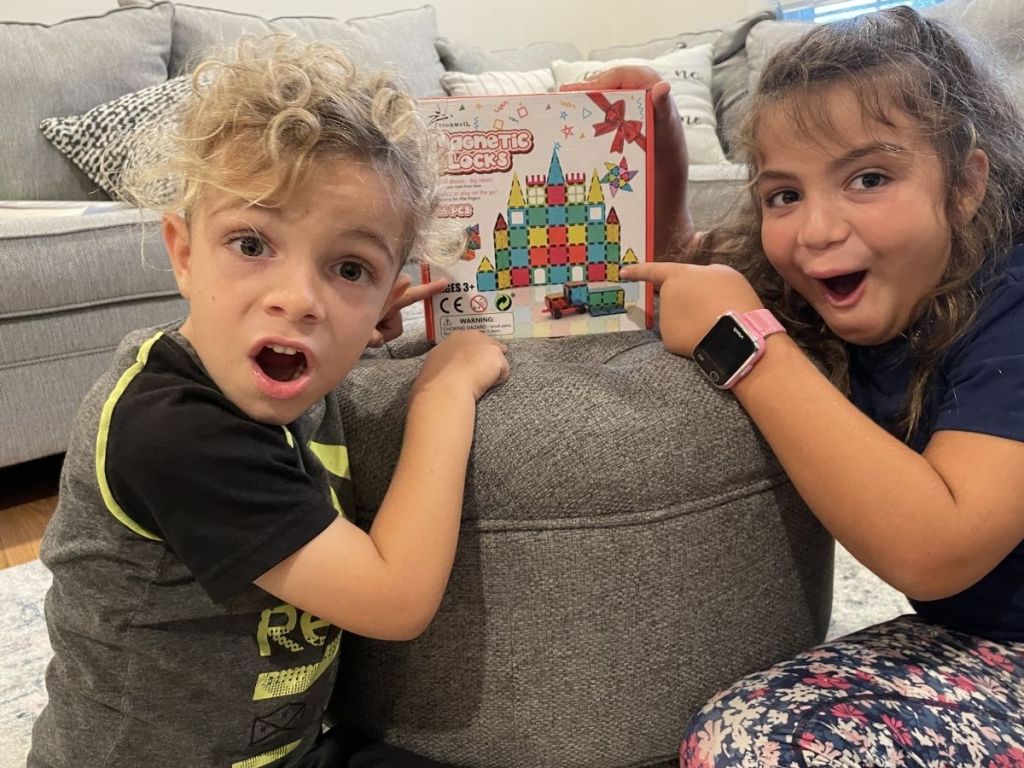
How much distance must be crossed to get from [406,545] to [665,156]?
0.58 meters

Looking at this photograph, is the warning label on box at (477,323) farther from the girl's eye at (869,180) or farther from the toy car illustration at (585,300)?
the girl's eye at (869,180)

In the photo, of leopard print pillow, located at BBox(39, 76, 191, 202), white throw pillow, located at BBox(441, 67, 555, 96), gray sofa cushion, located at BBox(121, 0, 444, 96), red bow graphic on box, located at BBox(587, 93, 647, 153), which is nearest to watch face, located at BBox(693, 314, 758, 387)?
red bow graphic on box, located at BBox(587, 93, 647, 153)

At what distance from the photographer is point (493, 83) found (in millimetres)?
2738

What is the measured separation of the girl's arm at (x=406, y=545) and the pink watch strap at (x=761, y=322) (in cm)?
25

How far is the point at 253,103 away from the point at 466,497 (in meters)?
0.36

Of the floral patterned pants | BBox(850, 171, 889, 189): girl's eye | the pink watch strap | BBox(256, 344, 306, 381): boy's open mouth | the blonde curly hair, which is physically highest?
the blonde curly hair

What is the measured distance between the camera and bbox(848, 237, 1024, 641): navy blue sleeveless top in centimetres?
71

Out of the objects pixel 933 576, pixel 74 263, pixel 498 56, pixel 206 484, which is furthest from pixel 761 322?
pixel 498 56

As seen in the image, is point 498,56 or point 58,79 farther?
point 498,56

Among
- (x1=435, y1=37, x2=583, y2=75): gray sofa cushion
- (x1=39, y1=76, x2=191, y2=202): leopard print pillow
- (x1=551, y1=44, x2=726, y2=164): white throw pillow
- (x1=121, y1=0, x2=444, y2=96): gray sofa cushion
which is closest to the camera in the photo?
(x1=39, y1=76, x2=191, y2=202): leopard print pillow

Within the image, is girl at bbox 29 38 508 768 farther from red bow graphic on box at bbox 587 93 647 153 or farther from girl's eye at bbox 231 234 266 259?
red bow graphic on box at bbox 587 93 647 153

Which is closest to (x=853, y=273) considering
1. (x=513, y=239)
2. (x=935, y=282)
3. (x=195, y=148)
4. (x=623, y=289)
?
(x=935, y=282)

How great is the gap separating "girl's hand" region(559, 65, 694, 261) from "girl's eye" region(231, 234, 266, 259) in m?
0.39

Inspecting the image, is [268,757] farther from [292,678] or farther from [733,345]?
[733,345]
